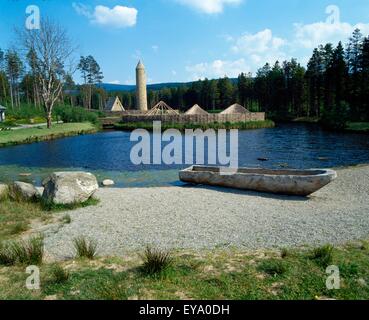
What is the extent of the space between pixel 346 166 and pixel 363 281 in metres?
17.9

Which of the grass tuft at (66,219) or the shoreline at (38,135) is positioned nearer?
the grass tuft at (66,219)

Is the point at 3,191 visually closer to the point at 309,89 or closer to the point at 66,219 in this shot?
the point at 66,219

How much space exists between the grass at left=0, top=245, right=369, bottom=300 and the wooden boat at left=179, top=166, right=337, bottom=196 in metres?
6.26

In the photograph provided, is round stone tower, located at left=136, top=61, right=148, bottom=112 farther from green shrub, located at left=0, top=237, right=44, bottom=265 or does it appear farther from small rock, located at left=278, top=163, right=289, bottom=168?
green shrub, located at left=0, top=237, right=44, bottom=265

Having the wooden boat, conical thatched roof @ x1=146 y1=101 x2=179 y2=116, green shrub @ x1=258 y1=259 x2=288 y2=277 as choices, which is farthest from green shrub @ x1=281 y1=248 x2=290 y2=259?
conical thatched roof @ x1=146 y1=101 x2=179 y2=116

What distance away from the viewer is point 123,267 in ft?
22.1

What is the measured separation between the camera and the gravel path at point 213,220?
8.34 m

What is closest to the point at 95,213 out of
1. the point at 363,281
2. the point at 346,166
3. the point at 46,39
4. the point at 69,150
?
the point at 363,281

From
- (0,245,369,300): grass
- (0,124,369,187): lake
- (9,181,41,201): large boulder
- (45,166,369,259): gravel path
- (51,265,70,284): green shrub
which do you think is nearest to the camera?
(0,245,369,300): grass

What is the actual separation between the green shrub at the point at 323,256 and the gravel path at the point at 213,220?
3.42 feet

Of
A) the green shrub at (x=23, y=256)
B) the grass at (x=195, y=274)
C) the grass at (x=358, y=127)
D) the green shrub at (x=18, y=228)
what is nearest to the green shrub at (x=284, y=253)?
the grass at (x=195, y=274)

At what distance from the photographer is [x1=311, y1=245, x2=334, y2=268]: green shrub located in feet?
21.6

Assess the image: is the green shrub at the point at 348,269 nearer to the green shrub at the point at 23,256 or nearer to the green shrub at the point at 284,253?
the green shrub at the point at 284,253

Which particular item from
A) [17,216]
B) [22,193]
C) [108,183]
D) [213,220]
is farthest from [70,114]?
[213,220]
